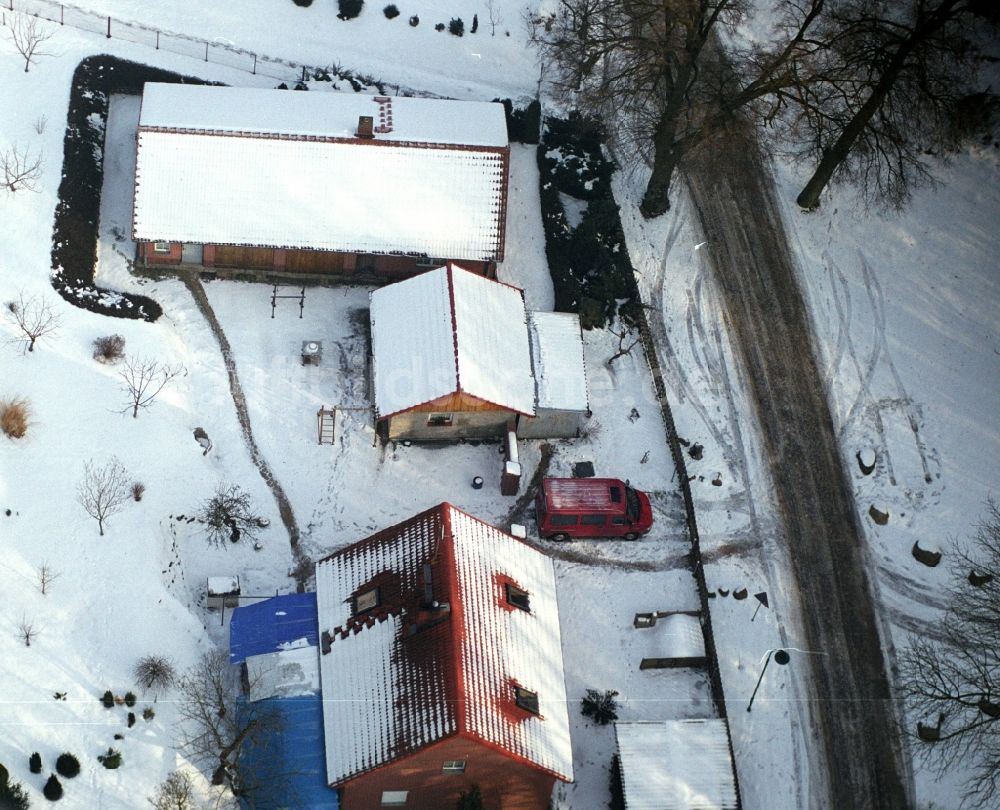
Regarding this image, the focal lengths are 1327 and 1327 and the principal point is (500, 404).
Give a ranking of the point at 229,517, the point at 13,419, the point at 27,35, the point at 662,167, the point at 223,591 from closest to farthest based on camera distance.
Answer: the point at 223,591
the point at 13,419
the point at 229,517
the point at 662,167
the point at 27,35

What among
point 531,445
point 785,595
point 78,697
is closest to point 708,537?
point 785,595

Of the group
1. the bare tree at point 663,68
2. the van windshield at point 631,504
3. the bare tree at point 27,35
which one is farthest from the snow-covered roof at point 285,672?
the bare tree at point 27,35

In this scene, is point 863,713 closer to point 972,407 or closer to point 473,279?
point 972,407

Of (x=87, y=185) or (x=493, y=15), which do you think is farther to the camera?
(x=493, y=15)

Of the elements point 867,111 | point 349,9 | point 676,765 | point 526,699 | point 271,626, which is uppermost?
point 867,111

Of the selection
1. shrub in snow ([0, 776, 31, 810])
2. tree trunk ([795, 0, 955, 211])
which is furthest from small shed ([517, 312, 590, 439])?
shrub in snow ([0, 776, 31, 810])

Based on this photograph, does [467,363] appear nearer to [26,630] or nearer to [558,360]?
[558,360]

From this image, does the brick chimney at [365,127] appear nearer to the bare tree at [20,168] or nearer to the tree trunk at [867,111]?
the bare tree at [20,168]

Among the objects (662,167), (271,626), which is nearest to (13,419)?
(271,626)
